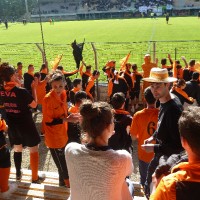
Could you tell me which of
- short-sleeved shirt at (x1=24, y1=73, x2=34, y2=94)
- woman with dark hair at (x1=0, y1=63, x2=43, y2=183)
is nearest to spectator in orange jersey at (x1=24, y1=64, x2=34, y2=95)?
short-sleeved shirt at (x1=24, y1=73, x2=34, y2=94)

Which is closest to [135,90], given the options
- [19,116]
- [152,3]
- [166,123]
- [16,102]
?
[19,116]

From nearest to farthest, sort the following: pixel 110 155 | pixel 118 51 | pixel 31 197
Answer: pixel 110 155 → pixel 31 197 → pixel 118 51

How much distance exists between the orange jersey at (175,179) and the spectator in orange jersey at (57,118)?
2466 mm

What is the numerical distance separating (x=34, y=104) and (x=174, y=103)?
6.34ft

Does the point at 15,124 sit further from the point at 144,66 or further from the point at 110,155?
the point at 144,66

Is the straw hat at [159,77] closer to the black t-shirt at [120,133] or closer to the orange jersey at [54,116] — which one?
the black t-shirt at [120,133]

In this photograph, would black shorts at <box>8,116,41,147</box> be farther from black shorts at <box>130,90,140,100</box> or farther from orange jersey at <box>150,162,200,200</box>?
black shorts at <box>130,90,140,100</box>

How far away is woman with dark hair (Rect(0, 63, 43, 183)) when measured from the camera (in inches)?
166

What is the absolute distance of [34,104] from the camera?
4.31 metres

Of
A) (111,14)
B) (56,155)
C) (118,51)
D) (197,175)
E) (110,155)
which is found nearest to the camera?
(197,175)

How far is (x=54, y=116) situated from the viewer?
14.4 ft

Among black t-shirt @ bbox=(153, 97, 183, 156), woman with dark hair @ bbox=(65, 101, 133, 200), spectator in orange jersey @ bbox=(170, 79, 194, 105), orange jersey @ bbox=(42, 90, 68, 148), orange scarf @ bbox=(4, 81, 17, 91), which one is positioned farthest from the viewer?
spectator in orange jersey @ bbox=(170, 79, 194, 105)

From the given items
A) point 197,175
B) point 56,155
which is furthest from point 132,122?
point 197,175

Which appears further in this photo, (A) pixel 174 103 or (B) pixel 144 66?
(B) pixel 144 66
